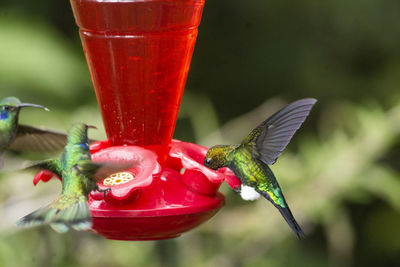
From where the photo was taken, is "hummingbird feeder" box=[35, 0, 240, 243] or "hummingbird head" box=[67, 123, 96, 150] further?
"hummingbird head" box=[67, 123, 96, 150]

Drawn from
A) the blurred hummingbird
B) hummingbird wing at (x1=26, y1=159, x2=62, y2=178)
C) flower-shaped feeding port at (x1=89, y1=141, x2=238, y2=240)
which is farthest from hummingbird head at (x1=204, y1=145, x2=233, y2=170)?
hummingbird wing at (x1=26, y1=159, x2=62, y2=178)

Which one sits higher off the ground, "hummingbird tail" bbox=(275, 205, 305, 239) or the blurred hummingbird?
the blurred hummingbird

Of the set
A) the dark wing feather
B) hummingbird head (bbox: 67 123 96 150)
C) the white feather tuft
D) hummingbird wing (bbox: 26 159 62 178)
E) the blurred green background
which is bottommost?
the blurred green background

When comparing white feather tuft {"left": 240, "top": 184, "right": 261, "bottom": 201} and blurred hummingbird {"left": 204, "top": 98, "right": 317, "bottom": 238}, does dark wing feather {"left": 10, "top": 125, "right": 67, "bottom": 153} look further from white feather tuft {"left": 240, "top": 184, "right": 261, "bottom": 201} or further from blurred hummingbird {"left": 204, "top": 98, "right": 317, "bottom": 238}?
white feather tuft {"left": 240, "top": 184, "right": 261, "bottom": 201}

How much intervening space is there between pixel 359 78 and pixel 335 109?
0.80 m

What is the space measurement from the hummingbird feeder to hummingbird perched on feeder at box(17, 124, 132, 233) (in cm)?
6

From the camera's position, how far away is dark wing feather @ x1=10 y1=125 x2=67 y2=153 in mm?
2348

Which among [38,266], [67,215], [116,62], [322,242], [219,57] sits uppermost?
[116,62]

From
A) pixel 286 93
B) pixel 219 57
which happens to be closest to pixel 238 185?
pixel 286 93

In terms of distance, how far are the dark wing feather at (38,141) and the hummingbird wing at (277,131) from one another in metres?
0.78

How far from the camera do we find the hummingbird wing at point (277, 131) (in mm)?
1980

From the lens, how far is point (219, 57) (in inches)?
226

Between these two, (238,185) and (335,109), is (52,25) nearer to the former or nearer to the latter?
(335,109)

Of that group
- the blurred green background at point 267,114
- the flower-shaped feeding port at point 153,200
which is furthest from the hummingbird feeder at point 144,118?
the blurred green background at point 267,114
